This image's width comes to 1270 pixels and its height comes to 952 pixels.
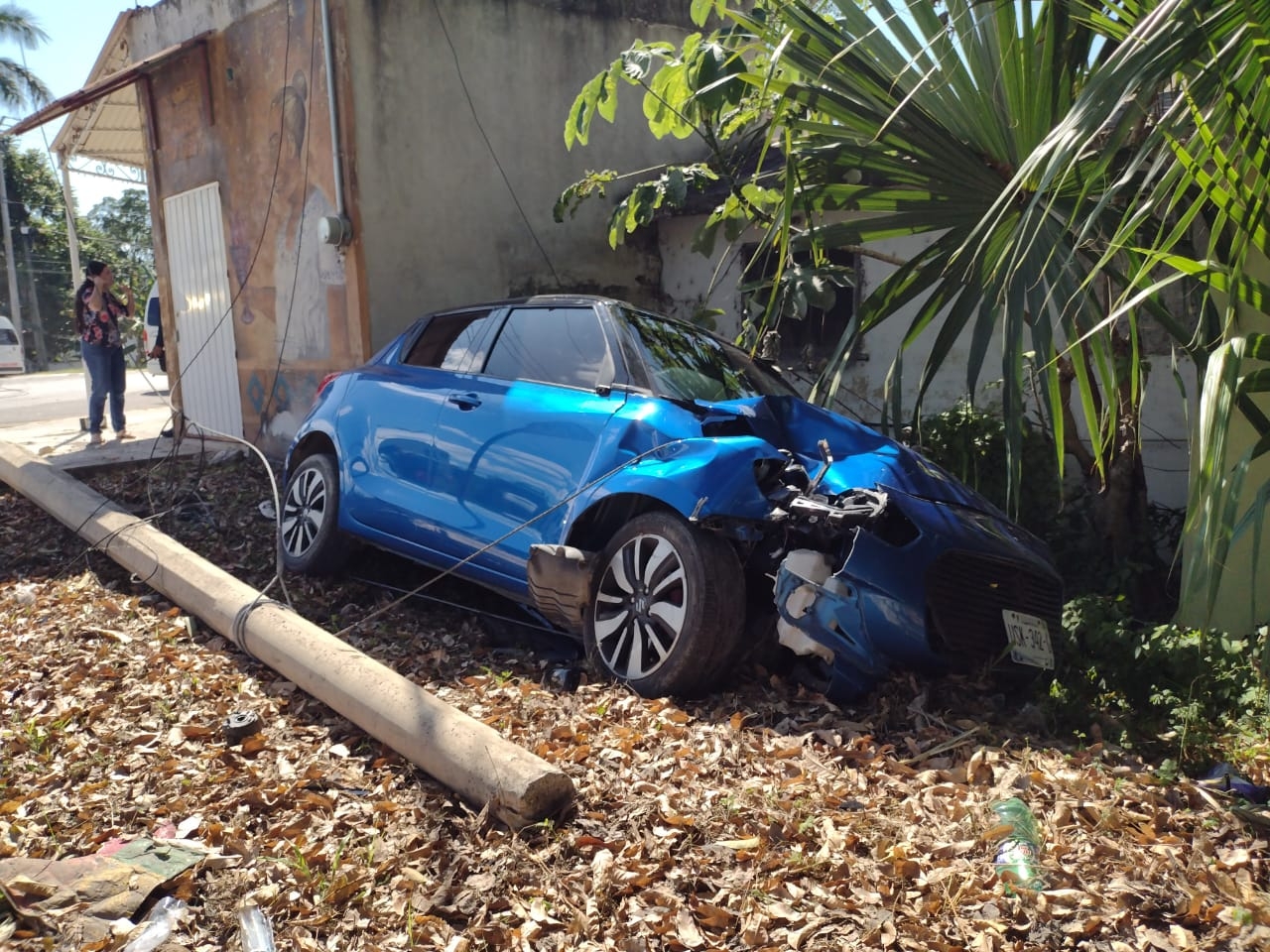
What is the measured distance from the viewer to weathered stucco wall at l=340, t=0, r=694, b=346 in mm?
8867

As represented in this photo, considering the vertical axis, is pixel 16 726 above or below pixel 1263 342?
below

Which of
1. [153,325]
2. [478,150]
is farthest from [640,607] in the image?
[153,325]

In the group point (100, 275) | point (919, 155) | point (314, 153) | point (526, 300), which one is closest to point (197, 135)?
point (100, 275)

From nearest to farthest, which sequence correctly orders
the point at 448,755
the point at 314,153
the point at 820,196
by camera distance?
the point at 448,755 → the point at 820,196 → the point at 314,153

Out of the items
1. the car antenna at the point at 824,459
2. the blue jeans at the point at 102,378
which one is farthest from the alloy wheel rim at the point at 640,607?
the blue jeans at the point at 102,378

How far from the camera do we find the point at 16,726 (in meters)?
4.36

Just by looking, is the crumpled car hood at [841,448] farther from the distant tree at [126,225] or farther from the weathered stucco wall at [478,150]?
the distant tree at [126,225]

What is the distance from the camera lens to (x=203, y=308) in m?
11.1

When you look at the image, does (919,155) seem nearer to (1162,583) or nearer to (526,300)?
(526,300)

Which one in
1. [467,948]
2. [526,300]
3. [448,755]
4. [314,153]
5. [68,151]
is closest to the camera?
[467,948]

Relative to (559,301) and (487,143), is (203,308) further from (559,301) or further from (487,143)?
(559,301)

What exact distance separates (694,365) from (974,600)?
5.96 feet

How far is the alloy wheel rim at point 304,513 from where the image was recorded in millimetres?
6480

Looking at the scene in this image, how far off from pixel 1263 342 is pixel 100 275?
1017 cm
